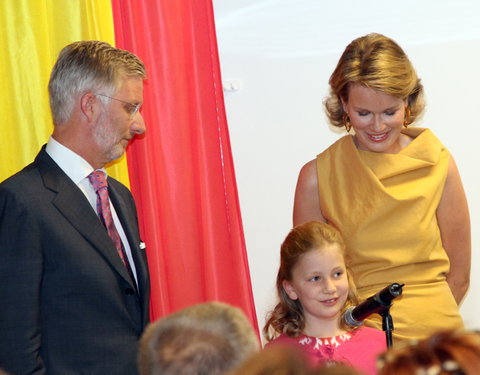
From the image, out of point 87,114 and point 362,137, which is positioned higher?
point 87,114

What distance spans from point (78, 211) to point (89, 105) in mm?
356

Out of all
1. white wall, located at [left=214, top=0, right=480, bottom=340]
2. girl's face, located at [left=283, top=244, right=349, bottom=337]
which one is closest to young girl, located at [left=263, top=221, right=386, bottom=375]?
girl's face, located at [left=283, top=244, right=349, bottom=337]

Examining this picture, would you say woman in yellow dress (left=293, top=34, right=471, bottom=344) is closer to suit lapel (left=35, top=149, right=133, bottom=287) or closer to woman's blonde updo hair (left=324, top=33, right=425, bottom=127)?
woman's blonde updo hair (left=324, top=33, right=425, bottom=127)

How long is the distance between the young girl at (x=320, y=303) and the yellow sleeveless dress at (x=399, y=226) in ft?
0.31

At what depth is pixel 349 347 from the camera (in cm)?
284

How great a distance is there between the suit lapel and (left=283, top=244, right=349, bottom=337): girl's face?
1.87 feet

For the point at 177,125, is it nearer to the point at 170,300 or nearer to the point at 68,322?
the point at 170,300

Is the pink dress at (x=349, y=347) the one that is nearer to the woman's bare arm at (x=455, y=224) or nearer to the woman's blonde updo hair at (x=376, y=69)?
the woman's bare arm at (x=455, y=224)

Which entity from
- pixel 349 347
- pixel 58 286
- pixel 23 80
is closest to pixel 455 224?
pixel 349 347

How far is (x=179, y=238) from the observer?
3539 mm

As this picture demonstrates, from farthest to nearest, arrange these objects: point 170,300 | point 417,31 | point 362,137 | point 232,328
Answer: point 417,31, point 170,300, point 362,137, point 232,328

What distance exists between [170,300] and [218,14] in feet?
4.11

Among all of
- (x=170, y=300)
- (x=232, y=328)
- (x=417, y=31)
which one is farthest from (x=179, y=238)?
(x=232, y=328)

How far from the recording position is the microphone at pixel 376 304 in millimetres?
2291
